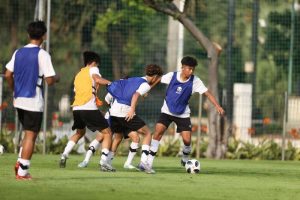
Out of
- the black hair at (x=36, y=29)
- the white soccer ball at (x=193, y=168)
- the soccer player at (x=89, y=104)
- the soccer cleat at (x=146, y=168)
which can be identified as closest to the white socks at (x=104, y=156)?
the soccer player at (x=89, y=104)

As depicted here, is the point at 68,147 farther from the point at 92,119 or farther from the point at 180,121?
the point at 180,121

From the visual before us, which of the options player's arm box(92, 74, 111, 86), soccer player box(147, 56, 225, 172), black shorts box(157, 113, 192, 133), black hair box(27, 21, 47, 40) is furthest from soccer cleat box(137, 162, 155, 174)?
black hair box(27, 21, 47, 40)

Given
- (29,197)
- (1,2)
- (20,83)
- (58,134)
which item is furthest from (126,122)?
(1,2)

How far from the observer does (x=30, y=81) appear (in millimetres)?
15844

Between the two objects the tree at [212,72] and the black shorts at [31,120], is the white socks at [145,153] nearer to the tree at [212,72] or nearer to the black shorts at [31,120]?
the black shorts at [31,120]

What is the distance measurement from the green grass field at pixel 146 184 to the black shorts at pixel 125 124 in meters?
0.72

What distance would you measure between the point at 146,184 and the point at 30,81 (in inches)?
87.2

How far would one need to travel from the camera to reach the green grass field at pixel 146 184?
46.1 feet

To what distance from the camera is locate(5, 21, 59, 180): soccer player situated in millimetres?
15742

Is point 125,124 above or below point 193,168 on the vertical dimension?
above

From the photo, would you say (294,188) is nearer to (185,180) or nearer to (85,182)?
(185,180)

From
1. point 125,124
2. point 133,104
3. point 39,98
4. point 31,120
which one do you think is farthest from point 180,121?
point 31,120

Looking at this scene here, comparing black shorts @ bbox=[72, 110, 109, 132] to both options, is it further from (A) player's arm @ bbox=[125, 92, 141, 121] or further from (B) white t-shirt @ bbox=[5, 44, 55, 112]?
(B) white t-shirt @ bbox=[5, 44, 55, 112]

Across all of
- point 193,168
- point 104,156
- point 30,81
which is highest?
point 30,81
